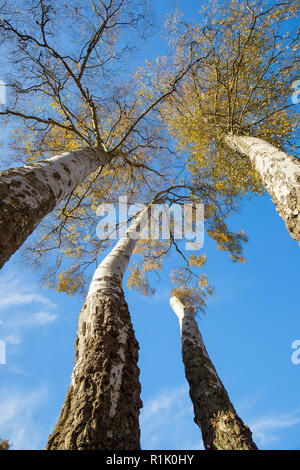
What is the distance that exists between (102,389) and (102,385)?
25 mm

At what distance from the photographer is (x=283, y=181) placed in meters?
2.45

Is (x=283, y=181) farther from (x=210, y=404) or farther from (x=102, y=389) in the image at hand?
(x=210, y=404)

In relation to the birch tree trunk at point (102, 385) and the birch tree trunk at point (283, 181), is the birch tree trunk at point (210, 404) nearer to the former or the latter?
the birch tree trunk at point (102, 385)

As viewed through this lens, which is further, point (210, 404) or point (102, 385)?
point (210, 404)

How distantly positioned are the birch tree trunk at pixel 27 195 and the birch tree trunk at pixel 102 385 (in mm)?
985

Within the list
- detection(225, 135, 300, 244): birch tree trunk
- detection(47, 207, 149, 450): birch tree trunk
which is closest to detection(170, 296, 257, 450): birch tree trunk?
detection(47, 207, 149, 450): birch tree trunk

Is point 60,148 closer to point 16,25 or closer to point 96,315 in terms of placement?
point 16,25

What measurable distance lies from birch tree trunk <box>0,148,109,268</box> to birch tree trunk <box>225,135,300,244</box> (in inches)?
97.2

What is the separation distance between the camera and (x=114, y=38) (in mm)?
4848

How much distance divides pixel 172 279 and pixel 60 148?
5.45 meters

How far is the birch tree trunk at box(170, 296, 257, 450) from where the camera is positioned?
2463 millimetres

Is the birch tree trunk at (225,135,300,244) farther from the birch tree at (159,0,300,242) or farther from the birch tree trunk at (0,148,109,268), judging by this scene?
the birch tree trunk at (0,148,109,268)

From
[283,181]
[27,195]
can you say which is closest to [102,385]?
[27,195]
